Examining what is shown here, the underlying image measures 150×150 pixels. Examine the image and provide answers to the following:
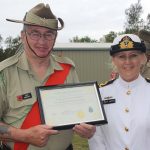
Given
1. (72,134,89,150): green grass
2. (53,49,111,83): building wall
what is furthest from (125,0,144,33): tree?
(72,134,89,150): green grass

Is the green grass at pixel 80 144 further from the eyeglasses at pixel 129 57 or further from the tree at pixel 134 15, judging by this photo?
the tree at pixel 134 15

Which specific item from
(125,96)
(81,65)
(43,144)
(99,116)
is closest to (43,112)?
(43,144)

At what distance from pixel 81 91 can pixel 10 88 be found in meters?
0.63

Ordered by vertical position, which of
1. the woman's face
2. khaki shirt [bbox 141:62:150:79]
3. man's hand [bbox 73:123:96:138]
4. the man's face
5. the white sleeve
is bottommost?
the white sleeve

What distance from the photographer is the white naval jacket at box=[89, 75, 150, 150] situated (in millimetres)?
3398

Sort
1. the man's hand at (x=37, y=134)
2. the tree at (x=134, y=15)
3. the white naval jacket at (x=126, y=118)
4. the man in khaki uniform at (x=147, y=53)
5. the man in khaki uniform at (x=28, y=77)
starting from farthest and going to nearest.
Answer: the tree at (x=134, y=15) → the man in khaki uniform at (x=147, y=53) → the man in khaki uniform at (x=28, y=77) → the white naval jacket at (x=126, y=118) → the man's hand at (x=37, y=134)

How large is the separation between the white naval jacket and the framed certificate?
137 millimetres

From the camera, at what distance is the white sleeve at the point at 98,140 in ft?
A: 11.7

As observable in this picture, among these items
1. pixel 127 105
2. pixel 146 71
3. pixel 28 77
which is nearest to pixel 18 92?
pixel 28 77

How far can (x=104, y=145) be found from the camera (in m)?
3.59

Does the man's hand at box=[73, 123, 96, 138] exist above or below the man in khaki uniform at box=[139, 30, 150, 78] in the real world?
below

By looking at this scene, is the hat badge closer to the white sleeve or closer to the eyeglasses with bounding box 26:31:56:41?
the eyeglasses with bounding box 26:31:56:41

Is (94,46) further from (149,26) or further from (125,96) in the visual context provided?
(149,26)

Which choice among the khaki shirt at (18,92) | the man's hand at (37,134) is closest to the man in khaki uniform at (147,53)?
the khaki shirt at (18,92)
